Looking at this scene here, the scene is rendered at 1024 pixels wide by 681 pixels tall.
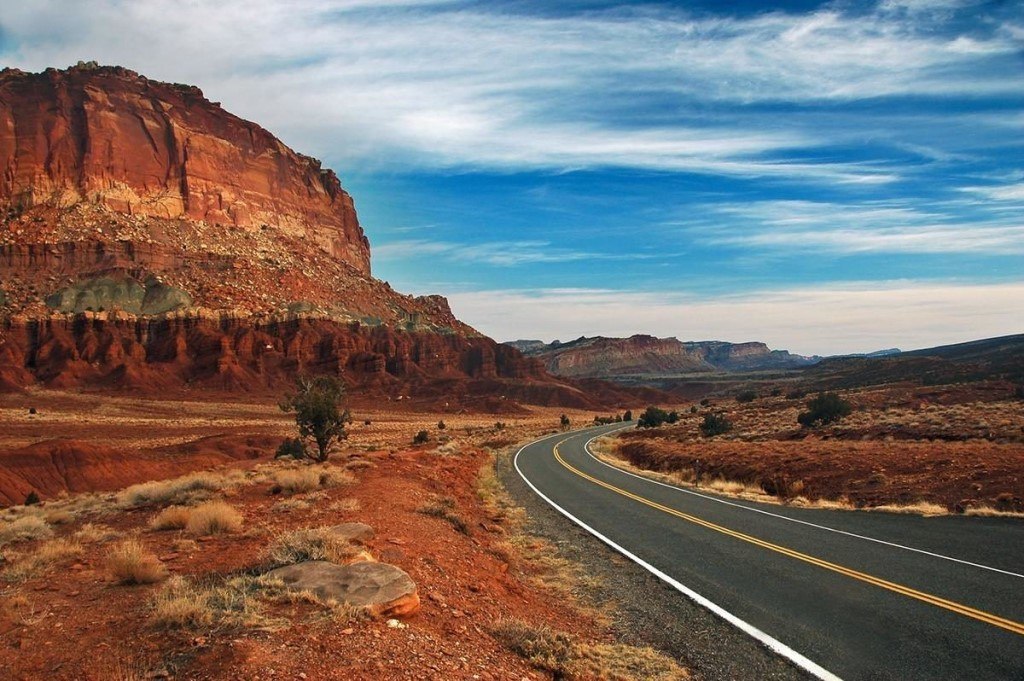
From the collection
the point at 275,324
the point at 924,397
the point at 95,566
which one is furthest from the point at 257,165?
the point at 95,566

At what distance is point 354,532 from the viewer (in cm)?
943

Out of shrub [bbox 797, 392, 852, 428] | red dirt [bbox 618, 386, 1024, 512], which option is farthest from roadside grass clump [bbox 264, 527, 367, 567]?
shrub [bbox 797, 392, 852, 428]

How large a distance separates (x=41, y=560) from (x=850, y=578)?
11.1 meters

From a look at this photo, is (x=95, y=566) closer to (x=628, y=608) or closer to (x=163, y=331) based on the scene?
(x=628, y=608)

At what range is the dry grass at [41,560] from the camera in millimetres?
7969

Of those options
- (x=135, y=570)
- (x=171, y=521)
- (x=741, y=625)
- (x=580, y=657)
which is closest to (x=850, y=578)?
(x=741, y=625)

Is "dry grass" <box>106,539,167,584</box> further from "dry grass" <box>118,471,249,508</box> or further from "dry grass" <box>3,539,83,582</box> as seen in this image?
"dry grass" <box>118,471,249,508</box>

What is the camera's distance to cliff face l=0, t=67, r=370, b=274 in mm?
97500

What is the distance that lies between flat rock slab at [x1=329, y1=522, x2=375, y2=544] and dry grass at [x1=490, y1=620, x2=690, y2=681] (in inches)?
123

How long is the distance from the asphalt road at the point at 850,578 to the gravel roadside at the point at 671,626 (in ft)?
0.74

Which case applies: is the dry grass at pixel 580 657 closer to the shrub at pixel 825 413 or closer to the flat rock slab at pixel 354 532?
the flat rock slab at pixel 354 532

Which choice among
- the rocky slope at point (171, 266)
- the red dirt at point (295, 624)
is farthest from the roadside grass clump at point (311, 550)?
the rocky slope at point (171, 266)

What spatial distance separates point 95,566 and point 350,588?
14.6 feet

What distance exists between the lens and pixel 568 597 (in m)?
8.84
